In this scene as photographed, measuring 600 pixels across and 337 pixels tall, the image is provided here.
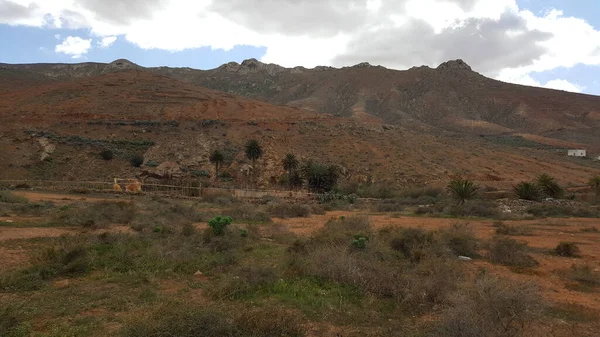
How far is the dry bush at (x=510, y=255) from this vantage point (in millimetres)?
11445

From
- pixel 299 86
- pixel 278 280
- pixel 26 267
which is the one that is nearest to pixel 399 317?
pixel 278 280

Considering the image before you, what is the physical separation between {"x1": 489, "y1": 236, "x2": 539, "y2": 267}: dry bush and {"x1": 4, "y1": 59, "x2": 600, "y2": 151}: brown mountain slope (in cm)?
6749

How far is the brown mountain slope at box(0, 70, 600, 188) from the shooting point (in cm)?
4328

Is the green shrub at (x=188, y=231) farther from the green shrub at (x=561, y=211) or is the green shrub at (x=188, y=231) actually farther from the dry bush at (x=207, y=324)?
the green shrub at (x=561, y=211)

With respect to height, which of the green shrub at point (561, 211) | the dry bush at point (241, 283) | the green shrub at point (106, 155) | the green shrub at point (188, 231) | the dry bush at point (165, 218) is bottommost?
the green shrub at point (561, 211)

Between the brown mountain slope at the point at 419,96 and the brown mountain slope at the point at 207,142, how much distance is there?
24.4 meters

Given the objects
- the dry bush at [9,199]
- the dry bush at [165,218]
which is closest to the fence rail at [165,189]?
the dry bush at [9,199]

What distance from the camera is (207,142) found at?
1929 inches

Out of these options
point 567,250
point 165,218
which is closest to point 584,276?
point 567,250

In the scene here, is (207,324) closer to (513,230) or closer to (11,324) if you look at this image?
(11,324)

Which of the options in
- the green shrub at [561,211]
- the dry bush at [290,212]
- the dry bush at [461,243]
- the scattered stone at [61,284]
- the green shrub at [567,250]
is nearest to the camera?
the scattered stone at [61,284]

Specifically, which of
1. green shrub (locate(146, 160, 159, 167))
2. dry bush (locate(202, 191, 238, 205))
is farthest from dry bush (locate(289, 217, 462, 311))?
green shrub (locate(146, 160, 159, 167))

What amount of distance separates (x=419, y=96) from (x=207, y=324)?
328 feet

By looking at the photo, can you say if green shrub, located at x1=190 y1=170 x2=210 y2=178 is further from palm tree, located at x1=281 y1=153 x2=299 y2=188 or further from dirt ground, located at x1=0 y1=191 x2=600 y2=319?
dirt ground, located at x1=0 y1=191 x2=600 y2=319
